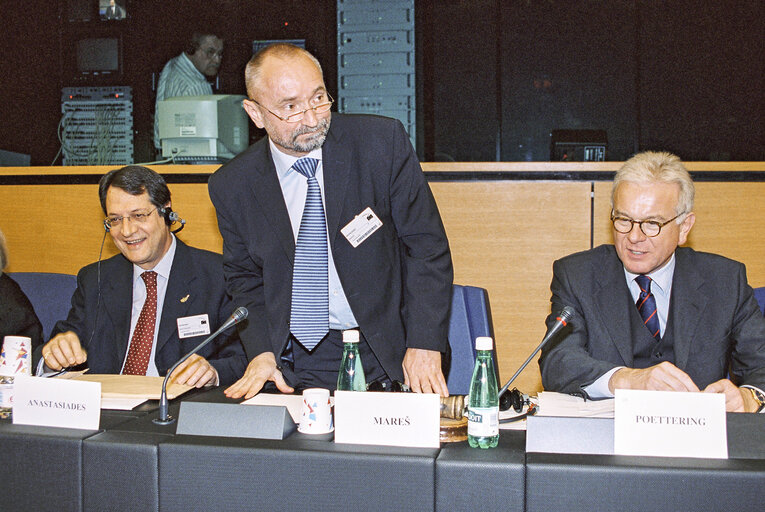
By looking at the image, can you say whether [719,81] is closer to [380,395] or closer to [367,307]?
[367,307]

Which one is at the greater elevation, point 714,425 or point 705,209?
point 705,209

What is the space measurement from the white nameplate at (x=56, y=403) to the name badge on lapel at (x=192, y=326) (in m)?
0.76

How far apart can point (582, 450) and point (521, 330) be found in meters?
1.47

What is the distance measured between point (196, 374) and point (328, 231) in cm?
48

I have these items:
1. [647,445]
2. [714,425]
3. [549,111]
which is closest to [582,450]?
[647,445]

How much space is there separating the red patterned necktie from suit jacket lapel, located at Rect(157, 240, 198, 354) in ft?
0.13

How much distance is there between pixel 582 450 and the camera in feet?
3.92

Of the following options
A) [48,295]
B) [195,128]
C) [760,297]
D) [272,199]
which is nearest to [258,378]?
[272,199]

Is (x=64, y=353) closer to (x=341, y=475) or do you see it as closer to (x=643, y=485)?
(x=341, y=475)

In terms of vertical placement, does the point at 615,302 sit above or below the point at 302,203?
below

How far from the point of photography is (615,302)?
75.9 inches

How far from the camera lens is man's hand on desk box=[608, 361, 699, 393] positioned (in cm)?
149

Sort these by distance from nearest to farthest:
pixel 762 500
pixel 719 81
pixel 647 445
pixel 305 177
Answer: pixel 762 500
pixel 647 445
pixel 305 177
pixel 719 81

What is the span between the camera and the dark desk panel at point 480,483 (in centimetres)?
113
